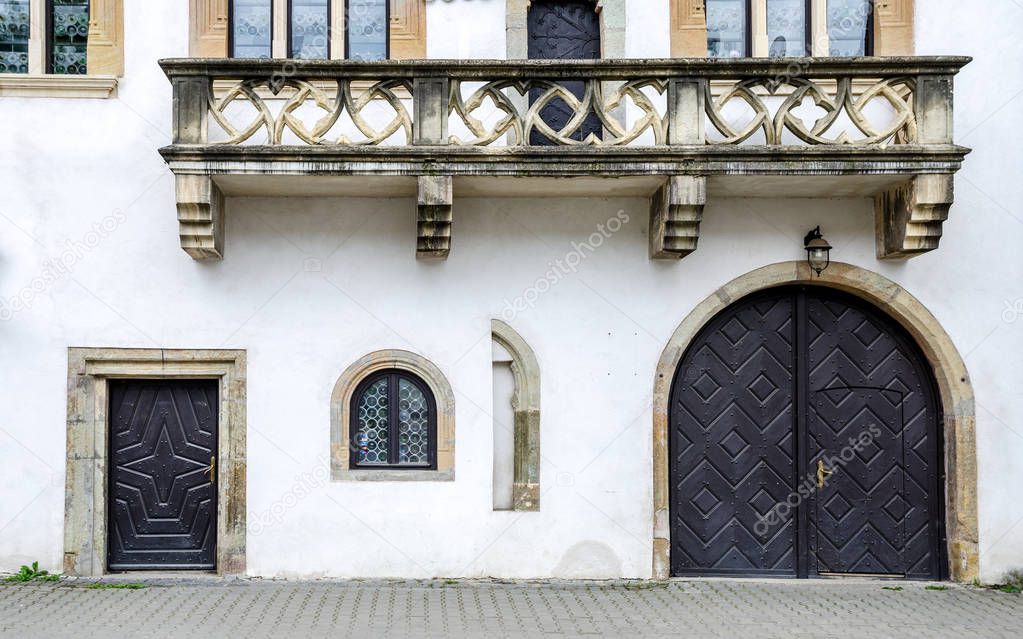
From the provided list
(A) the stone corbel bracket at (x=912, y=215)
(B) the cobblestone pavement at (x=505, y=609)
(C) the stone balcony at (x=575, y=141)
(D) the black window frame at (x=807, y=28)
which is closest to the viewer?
(B) the cobblestone pavement at (x=505, y=609)

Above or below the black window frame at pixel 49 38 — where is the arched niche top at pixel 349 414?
below

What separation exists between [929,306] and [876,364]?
68 centimetres

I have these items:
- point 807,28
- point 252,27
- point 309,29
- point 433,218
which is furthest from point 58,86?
point 807,28

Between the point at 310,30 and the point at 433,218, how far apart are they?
2277mm

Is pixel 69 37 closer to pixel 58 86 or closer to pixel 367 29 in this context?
pixel 58 86

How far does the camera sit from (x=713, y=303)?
789 centimetres

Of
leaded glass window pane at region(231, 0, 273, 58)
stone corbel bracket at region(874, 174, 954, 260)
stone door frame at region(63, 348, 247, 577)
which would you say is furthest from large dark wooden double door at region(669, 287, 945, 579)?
leaded glass window pane at region(231, 0, 273, 58)

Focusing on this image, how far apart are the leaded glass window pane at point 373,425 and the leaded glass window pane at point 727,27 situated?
167 inches

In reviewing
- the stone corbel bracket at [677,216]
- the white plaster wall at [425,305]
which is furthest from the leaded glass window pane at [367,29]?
the stone corbel bracket at [677,216]

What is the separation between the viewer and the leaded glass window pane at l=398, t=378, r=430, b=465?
785cm

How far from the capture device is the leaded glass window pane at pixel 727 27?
8.15m

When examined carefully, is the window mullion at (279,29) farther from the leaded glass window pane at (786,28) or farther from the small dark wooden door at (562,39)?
the leaded glass window pane at (786,28)

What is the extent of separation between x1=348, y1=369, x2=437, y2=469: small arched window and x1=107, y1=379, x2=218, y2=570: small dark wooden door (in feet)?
4.24

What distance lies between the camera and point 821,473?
798 centimetres
